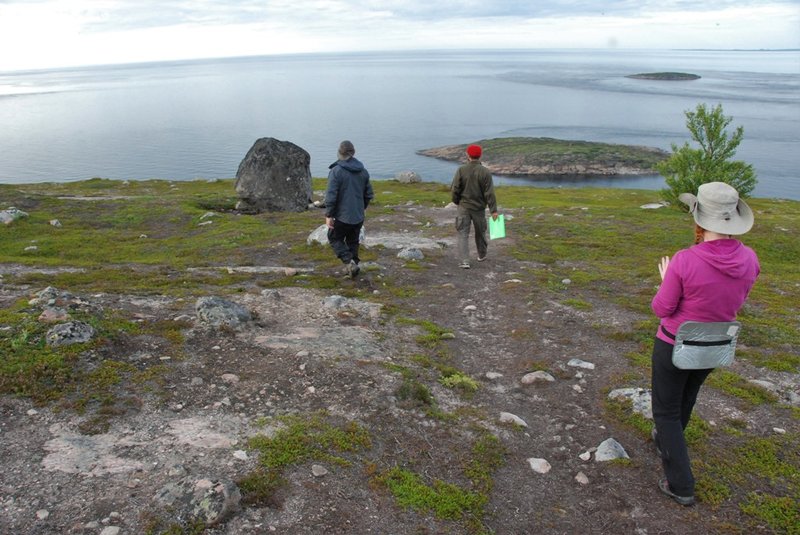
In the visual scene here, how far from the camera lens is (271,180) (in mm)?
28250


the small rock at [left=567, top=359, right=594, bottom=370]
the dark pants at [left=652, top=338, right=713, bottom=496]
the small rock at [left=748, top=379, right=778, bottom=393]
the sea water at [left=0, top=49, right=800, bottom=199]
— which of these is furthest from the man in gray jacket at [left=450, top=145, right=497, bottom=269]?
the sea water at [left=0, top=49, right=800, bottom=199]

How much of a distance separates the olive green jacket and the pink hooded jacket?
30.0 ft

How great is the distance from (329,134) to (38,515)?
134151 mm

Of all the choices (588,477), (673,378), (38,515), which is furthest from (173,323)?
(673,378)

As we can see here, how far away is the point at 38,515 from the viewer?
198 inches

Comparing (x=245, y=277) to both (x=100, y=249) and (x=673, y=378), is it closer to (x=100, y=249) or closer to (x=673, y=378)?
(x=100, y=249)

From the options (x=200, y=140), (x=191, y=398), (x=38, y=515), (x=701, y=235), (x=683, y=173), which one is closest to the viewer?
(x=38, y=515)

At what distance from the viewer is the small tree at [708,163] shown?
31.0 meters

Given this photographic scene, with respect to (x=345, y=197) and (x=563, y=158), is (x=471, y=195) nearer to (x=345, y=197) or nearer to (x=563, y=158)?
(x=345, y=197)

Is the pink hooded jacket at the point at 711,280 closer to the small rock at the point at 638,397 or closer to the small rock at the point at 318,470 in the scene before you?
the small rock at the point at 638,397

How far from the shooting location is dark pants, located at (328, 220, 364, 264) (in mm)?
13391

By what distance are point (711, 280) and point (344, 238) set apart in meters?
9.97

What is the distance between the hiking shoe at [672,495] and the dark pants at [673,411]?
4 centimetres

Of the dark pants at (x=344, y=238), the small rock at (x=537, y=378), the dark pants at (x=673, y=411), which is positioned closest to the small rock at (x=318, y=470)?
the dark pants at (x=673, y=411)
